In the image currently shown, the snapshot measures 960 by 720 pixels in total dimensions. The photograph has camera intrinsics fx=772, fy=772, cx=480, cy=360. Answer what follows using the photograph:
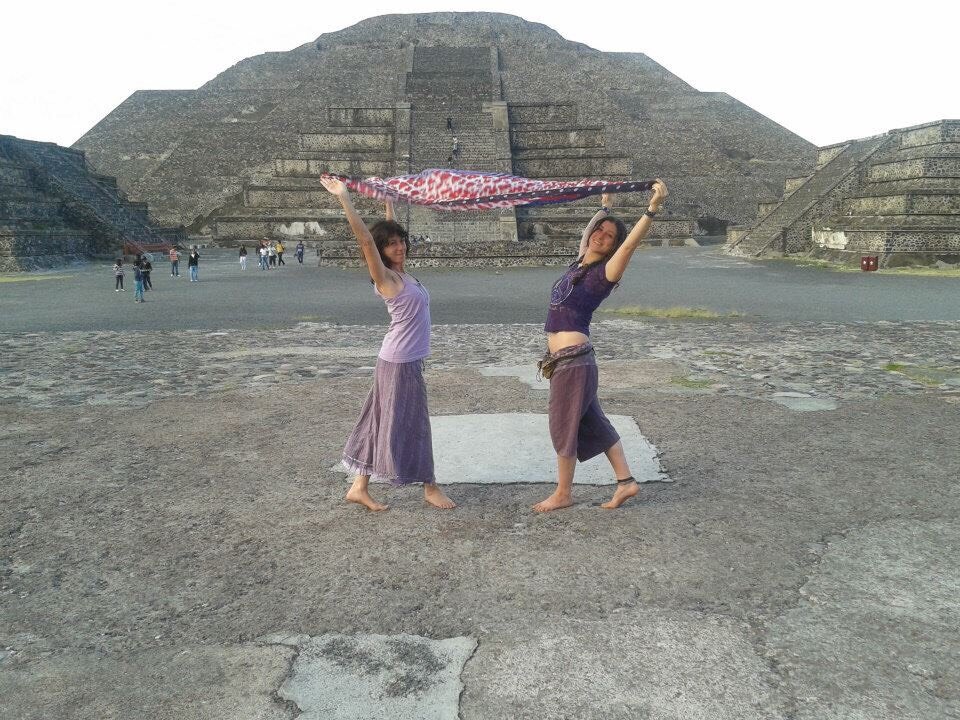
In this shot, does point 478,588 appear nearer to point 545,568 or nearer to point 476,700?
point 545,568

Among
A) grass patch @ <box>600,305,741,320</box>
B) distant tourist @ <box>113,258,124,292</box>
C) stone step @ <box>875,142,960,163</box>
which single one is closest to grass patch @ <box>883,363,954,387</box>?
grass patch @ <box>600,305,741,320</box>

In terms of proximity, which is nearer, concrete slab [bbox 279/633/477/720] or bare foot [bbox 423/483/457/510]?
concrete slab [bbox 279/633/477/720]

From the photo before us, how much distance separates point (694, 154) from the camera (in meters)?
43.0

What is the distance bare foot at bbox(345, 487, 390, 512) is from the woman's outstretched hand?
1.52 metres

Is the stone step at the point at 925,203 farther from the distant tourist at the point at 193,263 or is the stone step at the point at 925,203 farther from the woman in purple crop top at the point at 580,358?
the woman in purple crop top at the point at 580,358

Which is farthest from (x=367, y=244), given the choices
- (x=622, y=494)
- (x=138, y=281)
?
(x=138, y=281)

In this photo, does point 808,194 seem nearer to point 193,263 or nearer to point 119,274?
point 193,263

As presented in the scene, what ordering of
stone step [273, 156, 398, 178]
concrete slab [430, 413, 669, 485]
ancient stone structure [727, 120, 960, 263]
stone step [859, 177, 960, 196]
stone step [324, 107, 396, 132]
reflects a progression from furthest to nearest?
stone step [324, 107, 396, 132] < stone step [273, 156, 398, 178] < stone step [859, 177, 960, 196] < ancient stone structure [727, 120, 960, 263] < concrete slab [430, 413, 669, 485]

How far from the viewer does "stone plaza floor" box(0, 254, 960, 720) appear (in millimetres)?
2482

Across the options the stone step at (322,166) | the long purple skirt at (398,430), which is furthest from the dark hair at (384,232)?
the stone step at (322,166)

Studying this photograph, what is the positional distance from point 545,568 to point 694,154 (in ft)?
142

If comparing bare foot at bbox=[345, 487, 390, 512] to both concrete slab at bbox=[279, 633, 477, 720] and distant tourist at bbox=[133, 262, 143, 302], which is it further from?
distant tourist at bbox=[133, 262, 143, 302]

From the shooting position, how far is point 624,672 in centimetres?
255

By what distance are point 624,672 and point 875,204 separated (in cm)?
2354
